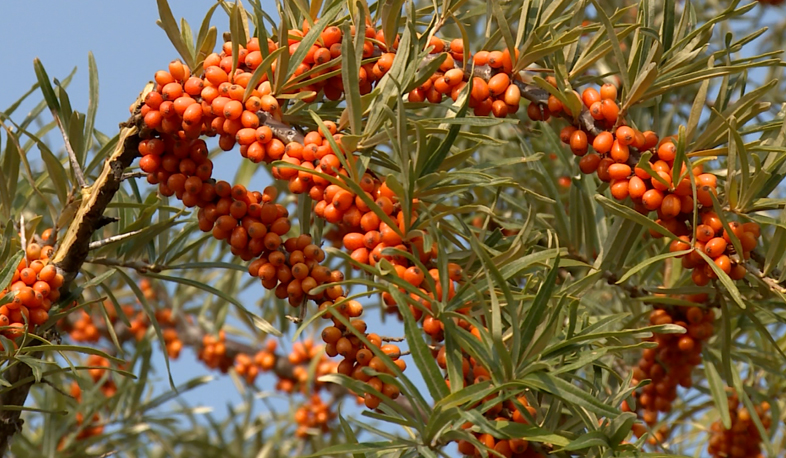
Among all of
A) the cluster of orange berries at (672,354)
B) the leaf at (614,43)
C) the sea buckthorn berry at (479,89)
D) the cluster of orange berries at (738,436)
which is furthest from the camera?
the cluster of orange berries at (738,436)

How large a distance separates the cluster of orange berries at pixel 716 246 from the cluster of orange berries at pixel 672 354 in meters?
0.35

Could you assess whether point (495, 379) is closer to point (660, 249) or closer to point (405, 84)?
point (405, 84)

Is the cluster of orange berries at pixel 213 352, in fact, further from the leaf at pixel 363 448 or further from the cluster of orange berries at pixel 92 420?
the leaf at pixel 363 448

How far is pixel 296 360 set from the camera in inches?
97.4

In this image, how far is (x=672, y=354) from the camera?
4.34 feet

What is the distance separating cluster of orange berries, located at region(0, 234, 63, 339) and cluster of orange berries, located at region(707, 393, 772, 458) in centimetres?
118

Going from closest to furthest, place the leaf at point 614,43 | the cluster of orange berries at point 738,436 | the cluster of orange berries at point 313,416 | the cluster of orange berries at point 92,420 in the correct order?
the leaf at point 614,43, the cluster of orange berries at point 738,436, the cluster of orange berries at point 92,420, the cluster of orange berries at point 313,416

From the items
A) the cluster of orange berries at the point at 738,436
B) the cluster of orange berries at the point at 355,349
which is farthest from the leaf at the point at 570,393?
the cluster of orange berries at the point at 738,436

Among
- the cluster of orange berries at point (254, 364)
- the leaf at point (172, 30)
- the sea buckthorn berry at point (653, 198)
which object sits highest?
the cluster of orange berries at point (254, 364)

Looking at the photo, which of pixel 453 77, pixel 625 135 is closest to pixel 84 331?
pixel 453 77

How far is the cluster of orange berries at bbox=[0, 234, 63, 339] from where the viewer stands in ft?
2.86

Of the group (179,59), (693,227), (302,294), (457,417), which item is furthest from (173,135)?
(693,227)

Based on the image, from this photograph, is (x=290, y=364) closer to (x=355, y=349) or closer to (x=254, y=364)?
(x=254, y=364)

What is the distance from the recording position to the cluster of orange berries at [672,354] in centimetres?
124
